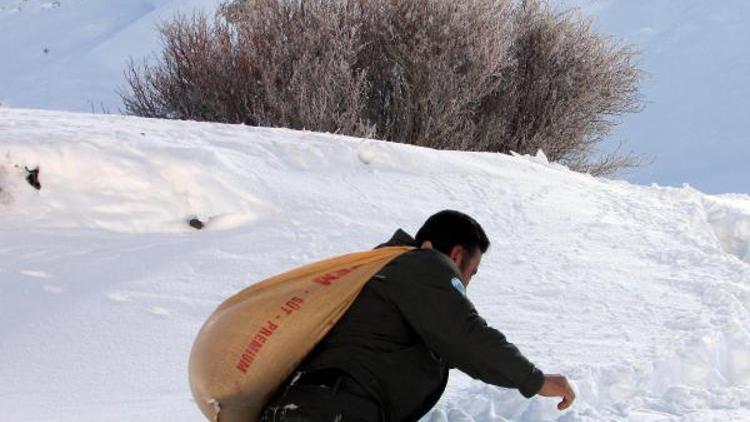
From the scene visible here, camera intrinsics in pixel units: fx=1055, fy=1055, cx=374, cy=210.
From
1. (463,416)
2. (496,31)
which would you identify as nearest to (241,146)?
(463,416)

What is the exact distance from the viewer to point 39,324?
14.4 feet

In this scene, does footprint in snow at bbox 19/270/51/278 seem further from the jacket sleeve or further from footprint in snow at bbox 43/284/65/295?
the jacket sleeve

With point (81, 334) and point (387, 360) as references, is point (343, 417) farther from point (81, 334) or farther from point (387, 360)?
point (81, 334)

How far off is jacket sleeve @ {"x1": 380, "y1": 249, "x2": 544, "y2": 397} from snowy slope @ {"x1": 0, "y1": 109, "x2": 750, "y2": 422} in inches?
33.5

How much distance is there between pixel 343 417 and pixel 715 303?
338 cm

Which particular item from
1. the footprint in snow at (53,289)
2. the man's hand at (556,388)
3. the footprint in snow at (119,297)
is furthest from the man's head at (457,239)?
the footprint in snow at (53,289)

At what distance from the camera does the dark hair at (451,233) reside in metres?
2.34

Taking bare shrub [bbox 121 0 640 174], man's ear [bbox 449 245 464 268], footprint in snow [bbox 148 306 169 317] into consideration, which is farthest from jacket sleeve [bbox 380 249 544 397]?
bare shrub [bbox 121 0 640 174]

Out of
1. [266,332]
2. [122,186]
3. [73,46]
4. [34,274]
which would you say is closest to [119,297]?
[34,274]

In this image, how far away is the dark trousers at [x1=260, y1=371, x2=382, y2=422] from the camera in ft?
7.15

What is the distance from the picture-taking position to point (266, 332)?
222 centimetres

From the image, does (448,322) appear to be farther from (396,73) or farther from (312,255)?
(396,73)

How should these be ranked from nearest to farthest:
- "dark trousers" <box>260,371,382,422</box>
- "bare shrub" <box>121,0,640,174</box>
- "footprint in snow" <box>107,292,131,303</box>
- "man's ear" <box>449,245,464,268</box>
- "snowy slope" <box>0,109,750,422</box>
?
"dark trousers" <box>260,371,382,422</box>, "man's ear" <box>449,245,464,268</box>, "snowy slope" <box>0,109,750,422</box>, "footprint in snow" <box>107,292,131,303</box>, "bare shrub" <box>121,0,640,174</box>

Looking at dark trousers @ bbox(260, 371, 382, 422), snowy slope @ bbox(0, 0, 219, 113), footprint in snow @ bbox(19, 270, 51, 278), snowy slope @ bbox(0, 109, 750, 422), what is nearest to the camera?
dark trousers @ bbox(260, 371, 382, 422)
